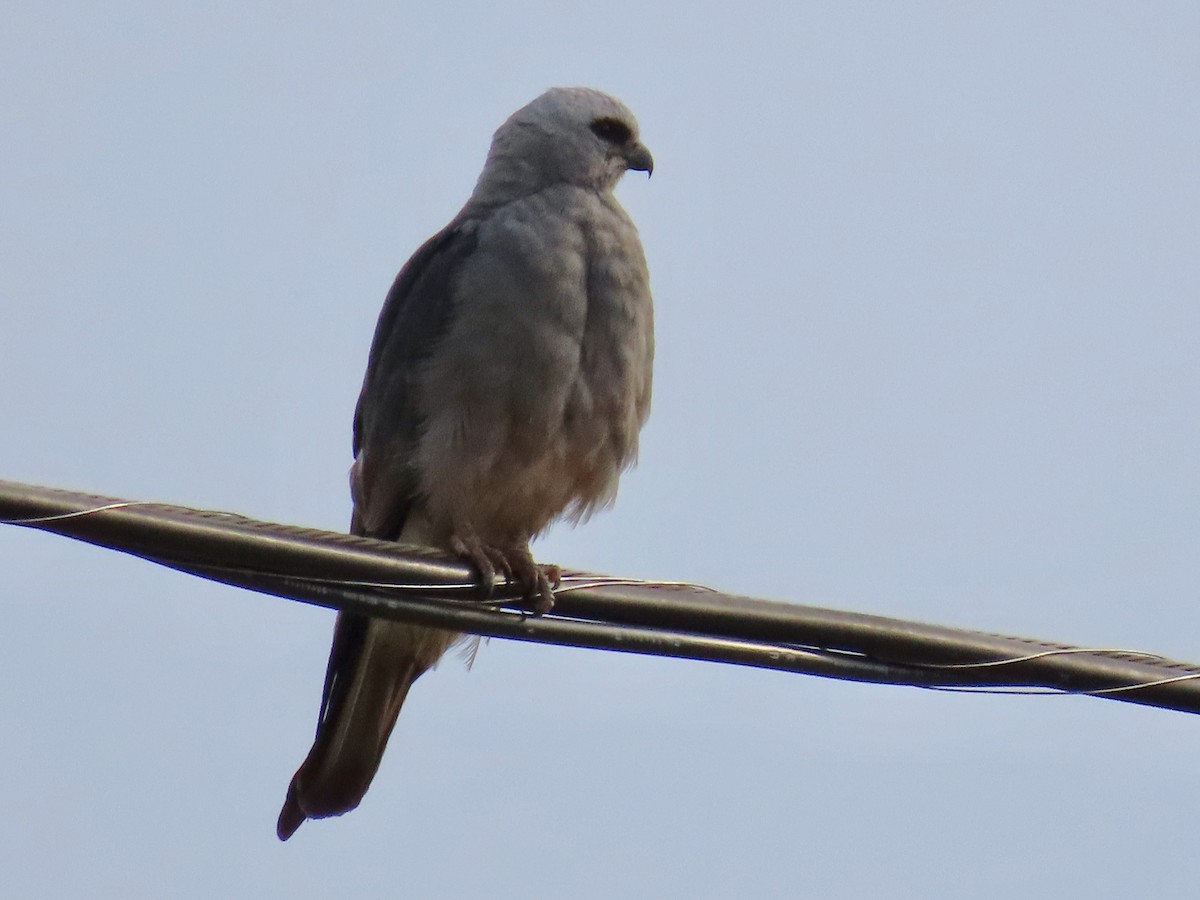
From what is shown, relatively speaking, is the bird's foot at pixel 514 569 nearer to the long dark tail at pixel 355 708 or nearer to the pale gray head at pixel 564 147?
the long dark tail at pixel 355 708

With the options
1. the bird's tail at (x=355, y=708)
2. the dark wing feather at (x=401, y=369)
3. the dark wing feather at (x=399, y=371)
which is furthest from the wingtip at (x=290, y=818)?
the dark wing feather at (x=401, y=369)

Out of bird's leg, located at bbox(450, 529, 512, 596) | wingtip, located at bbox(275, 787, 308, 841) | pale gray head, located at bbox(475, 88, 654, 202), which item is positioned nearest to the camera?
bird's leg, located at bbox(450, 529, 512, 596)

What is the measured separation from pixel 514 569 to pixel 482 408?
1200 mm

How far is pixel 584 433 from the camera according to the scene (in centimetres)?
554

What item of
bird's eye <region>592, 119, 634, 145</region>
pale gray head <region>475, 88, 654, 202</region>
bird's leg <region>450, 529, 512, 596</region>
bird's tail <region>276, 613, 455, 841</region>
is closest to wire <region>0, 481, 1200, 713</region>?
bird's leg <region>450, 529, 512, 596</region>

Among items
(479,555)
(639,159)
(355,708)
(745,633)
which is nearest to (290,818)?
(355,708)

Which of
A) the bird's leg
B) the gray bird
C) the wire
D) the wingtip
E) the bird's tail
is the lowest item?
the wingtip

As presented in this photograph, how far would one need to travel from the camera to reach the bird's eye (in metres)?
6.91

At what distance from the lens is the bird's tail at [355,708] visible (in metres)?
5.44

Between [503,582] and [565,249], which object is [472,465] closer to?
[565,249]

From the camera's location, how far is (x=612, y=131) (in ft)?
22.9

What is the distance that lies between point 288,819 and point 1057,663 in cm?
283

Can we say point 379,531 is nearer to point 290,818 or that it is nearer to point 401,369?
point 401,369

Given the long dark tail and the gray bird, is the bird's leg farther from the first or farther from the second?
the long dark tail
